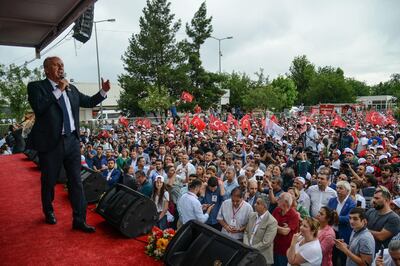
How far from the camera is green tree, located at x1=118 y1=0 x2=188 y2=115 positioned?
36969 millimetres

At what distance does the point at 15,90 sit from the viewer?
24109mm

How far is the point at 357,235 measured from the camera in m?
4.42

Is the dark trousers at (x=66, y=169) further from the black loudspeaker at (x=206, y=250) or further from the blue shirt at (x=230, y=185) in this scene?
the blue shirt at (x=230, y=185)

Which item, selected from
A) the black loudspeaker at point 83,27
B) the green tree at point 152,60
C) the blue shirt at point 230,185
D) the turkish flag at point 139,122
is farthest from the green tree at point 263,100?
the black loudspeaker at point 83,27

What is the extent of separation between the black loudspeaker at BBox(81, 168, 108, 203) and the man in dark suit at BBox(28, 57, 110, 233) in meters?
1.61

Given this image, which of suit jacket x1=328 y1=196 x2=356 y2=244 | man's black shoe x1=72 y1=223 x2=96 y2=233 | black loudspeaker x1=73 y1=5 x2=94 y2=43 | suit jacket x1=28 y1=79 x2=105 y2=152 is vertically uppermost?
black loudspeaker x1=73 y1=5 x2=94 y2=43

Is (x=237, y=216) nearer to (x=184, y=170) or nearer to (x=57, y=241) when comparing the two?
(x=57, y=241)

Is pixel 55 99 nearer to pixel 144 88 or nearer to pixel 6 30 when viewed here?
pixel 6 30

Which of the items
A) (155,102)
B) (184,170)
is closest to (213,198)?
(184,170)

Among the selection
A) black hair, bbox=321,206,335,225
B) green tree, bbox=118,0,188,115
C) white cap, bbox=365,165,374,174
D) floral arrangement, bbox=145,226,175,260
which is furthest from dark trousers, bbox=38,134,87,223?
green tree, bbox=118,0,188,115

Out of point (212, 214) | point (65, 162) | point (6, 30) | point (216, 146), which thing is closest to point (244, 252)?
point (65, 162)

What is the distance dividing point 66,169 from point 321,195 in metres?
4.65

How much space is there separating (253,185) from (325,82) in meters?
60.2

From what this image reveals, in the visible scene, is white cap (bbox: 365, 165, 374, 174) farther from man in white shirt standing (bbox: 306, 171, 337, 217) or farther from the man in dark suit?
the man in dark suit
